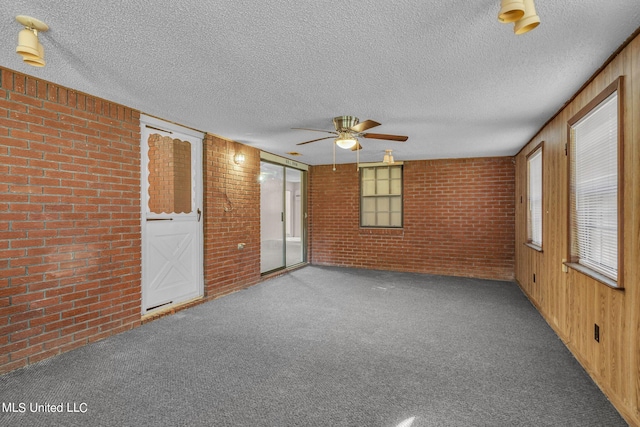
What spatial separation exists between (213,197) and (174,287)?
4.39ft

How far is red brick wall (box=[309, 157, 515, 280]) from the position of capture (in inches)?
241

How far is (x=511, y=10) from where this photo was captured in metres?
1.36

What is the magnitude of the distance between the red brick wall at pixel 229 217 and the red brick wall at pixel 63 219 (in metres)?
1.12

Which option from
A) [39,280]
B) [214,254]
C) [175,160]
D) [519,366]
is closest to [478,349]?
[519,366]

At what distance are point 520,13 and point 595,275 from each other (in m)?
2.06

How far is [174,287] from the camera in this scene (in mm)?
4105

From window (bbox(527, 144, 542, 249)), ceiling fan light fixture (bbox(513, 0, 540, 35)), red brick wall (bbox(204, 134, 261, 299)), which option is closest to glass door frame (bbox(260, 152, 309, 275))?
red brick wall (bbox(204, 134, 261, 299))

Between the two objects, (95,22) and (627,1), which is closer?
(627,1)

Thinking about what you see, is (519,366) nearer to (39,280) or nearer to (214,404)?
(214,404)

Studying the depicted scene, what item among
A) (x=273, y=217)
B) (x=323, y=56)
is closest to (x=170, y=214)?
(x=273, y=217)

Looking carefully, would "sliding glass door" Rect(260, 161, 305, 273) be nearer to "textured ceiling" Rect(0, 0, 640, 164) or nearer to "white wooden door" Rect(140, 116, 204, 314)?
"white wooden door" Rect(140, 116, 204, 314)

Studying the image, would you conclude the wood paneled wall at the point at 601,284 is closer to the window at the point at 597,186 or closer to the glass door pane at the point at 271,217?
the window at the point at 597,186

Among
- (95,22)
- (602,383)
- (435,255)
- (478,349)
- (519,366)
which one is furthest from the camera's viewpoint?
(435,255)

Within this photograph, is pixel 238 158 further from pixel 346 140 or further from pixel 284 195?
pixel 346 140
